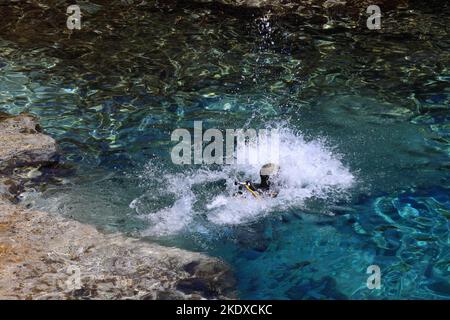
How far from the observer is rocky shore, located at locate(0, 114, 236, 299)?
442cm

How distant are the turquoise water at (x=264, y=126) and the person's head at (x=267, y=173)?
0.72ft

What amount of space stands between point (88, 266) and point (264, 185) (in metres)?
2.00

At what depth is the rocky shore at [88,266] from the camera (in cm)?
442

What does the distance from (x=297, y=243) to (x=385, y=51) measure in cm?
496

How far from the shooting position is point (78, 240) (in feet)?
16.7
